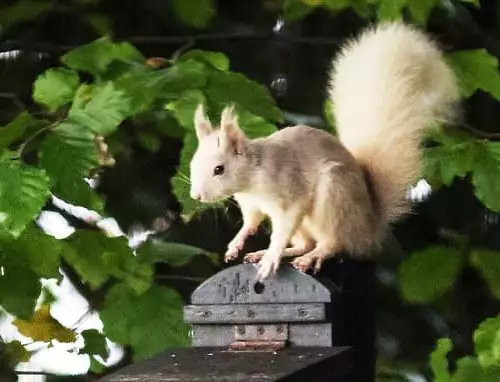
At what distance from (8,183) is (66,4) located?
0.81 meters

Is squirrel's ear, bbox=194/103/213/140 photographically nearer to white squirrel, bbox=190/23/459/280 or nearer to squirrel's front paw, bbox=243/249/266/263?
white squirrel, bbox=190/23/459/280

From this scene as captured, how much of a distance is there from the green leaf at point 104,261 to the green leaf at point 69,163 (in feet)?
0.66

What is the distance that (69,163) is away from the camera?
1.08 metres

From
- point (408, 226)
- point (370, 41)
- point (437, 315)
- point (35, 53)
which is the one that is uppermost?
point (370, 41)

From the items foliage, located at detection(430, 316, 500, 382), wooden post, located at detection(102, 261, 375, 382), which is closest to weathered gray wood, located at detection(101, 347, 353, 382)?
wooden post, located at detection(102, 261, 375, 382)

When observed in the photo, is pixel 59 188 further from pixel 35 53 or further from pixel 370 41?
pixel 35 53

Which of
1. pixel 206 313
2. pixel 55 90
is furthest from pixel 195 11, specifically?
pixel 206 313

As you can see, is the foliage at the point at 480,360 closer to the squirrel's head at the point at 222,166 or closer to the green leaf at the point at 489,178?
the green leaf at the point at 489,178

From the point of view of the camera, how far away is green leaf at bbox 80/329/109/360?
1393 mm

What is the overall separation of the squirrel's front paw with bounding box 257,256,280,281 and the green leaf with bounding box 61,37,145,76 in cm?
60

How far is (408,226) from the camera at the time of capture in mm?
1652

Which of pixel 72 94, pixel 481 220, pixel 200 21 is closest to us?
pixel 72 94

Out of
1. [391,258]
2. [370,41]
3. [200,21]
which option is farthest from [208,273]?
[370,41]

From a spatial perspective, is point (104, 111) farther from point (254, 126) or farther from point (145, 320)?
point (145, 320)
